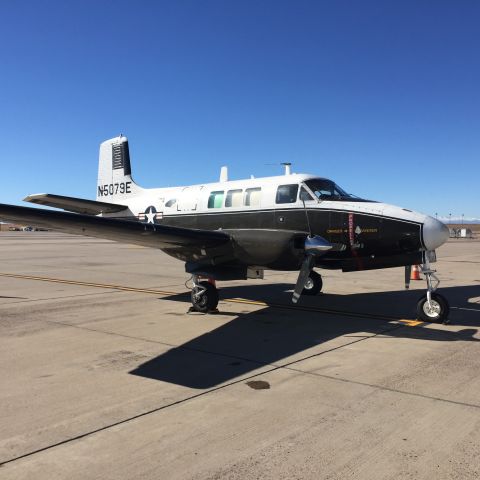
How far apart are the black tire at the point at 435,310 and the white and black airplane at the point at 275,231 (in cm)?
2

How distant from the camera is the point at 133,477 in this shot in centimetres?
364

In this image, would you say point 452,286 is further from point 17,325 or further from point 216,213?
point 17,325

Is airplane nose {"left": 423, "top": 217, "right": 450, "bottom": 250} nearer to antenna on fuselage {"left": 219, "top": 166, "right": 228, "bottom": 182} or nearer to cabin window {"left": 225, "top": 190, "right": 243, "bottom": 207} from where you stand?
cabin window {"left": 225, "top": 190, "right": 243, "bottom": 207}

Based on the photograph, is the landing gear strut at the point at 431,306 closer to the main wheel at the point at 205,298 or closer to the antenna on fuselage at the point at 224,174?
the main wheel at the point at 205,298

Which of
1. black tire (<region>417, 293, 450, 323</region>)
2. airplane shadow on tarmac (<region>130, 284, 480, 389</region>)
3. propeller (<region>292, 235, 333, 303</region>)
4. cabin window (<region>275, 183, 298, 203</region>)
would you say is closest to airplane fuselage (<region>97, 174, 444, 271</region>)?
cabin window (<region>275, 183, 298, 203</region>)

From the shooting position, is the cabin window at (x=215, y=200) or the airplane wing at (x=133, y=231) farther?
the cabin window at (x=215, y=200)

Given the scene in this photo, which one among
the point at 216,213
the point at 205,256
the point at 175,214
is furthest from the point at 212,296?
the point at 175,214

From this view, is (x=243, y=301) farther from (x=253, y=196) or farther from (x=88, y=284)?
(x=88, y=284)

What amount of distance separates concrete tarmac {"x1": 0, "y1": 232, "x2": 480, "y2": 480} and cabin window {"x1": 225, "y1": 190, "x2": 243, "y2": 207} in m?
2.91

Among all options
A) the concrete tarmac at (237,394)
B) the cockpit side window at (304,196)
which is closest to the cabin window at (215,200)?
the cockpit side window at (304,196)

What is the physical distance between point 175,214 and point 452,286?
1036 centimetres

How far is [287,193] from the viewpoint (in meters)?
11.2

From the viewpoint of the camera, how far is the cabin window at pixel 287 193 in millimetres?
11110

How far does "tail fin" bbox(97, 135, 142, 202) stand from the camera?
1633 centimetres
